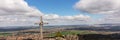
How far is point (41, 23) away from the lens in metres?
39.5

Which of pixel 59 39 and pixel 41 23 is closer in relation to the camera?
pixel 41 23

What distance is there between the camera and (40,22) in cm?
3962

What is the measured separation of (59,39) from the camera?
79.6 metres

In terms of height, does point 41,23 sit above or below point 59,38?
above

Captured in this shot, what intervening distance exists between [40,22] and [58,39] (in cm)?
4016

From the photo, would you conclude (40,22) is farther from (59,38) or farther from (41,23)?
(59,38)

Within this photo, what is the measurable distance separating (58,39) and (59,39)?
628mm

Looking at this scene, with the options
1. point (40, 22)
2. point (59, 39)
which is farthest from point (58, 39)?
point (40, 22)

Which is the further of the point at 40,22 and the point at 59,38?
the point at 59,38

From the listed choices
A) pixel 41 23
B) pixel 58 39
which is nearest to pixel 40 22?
pixel 41 23

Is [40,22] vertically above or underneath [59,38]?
above

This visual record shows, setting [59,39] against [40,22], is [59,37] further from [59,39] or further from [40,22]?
[40,22]

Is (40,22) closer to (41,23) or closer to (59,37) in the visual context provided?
(41,23)

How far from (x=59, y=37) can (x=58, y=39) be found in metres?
2.70
